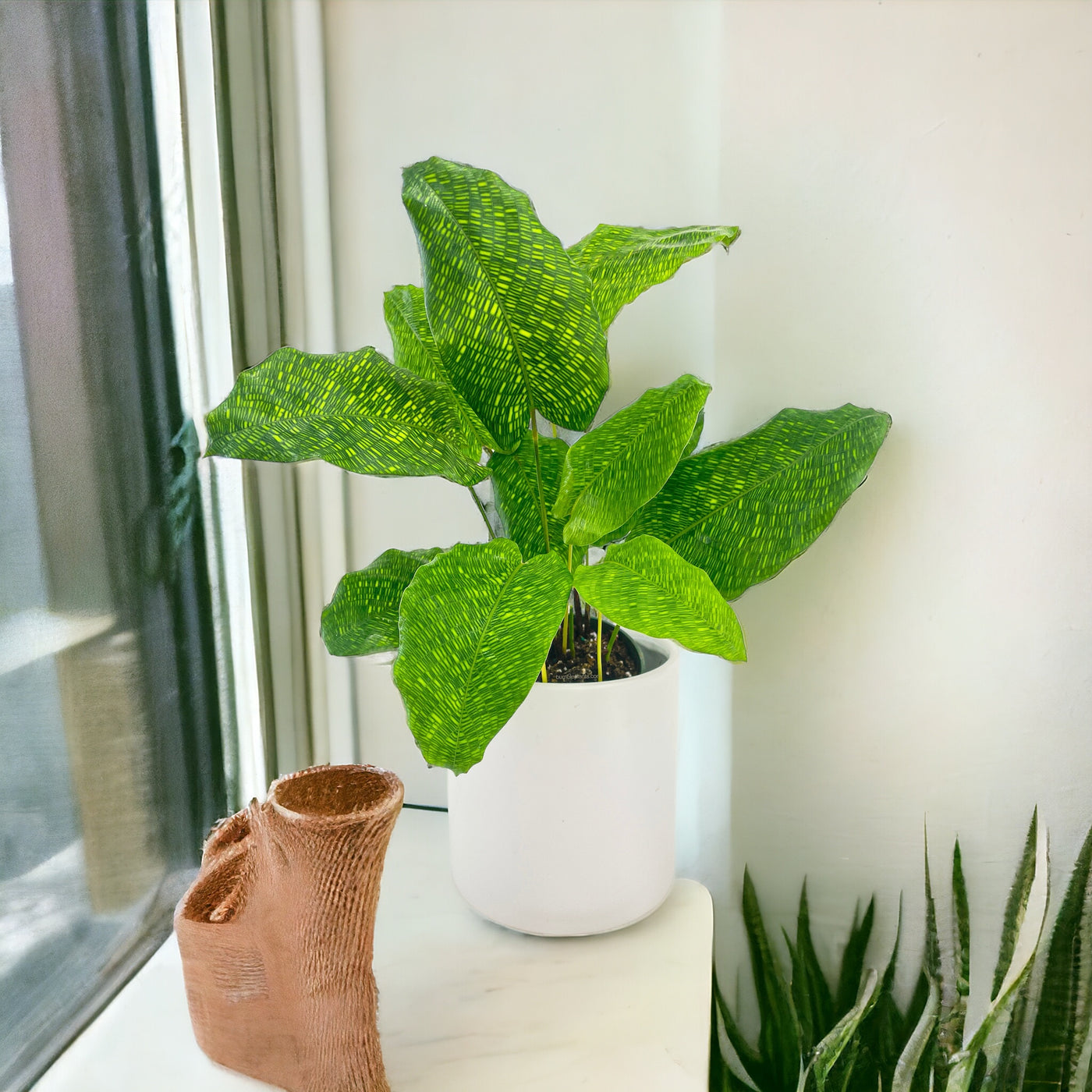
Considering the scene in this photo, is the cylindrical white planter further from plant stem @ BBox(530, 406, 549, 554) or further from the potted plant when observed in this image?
plant stem @ BBox(530, 406, 549, 554)

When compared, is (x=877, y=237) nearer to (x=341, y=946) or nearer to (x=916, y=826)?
(x=916, y=826)

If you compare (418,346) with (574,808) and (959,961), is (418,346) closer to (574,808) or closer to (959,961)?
(574,808)

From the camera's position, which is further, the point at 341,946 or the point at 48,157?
the point at 48,157

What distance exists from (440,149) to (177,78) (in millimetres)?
257

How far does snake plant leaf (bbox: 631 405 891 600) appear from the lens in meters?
0.70

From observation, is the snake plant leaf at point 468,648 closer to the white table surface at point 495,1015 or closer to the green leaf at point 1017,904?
the white table surface at point 495,1015

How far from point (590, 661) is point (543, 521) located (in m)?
0.15

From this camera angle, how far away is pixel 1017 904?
2.61ft

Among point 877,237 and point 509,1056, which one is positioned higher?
point 877,237

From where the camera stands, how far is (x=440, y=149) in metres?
0.90

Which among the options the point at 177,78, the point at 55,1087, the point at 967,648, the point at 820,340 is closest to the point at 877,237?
the point at 820,340

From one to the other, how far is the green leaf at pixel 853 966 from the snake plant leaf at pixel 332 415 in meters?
0.69

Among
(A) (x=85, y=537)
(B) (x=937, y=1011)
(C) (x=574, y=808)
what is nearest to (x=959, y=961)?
(B) (x=937, y=1011)

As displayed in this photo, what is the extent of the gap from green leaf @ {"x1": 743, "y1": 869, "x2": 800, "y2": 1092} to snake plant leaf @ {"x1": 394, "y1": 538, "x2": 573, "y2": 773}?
53cm
